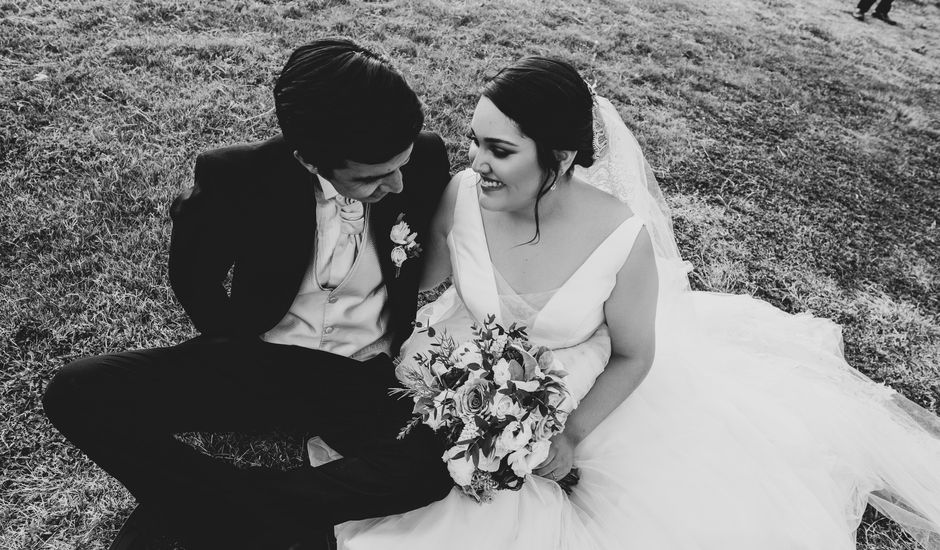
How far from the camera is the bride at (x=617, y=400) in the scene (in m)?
2.45

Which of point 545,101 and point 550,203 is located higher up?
point 545,101

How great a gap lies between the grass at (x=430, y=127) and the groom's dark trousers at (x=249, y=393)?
0.49 m

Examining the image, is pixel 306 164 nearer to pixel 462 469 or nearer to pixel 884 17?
pixel 462 469

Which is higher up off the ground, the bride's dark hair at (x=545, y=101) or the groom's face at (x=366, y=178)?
the bride's dark hair at (x=545, y=101)


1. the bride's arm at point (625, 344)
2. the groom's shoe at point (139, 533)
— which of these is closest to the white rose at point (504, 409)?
the bride's arm at point (625, 344)

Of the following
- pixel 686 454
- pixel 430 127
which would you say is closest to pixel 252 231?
pixel 686 454

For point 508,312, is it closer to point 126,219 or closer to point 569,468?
point 569,468

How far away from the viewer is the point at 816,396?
10.5 ft

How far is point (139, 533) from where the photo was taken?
2.51 meters

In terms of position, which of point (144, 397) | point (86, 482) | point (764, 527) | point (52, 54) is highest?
point (52, 54)

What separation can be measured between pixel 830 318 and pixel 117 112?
18.6 feet

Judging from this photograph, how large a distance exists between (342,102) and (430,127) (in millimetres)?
3052

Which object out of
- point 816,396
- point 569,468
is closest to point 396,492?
point 569,468

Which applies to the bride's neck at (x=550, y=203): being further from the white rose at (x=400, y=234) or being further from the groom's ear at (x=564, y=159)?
the white rose at (x=400, y=234)
